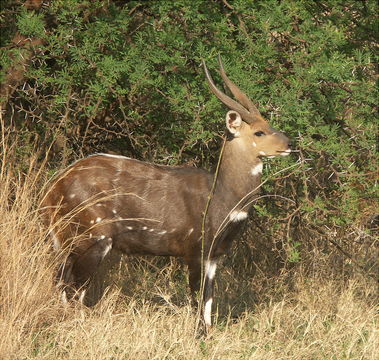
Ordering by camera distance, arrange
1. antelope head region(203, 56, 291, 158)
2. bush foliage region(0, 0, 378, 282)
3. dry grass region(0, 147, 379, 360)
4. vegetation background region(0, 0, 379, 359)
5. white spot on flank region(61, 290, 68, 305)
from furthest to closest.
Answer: bush foliage region(0, 0, 378, 282)
antelope head region(203, 56, 291, 158)
white spot on flank region(61, 290, 68, 305)
vegetation background region(0, 0, 379, 359)
dry grass region(0, 147, 379, 360)

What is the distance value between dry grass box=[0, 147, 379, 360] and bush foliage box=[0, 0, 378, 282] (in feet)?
2.23

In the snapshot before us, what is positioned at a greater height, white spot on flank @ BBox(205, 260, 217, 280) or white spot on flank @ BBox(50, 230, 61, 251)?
white spot on flank @ BBox(50, 230, 61, 251)

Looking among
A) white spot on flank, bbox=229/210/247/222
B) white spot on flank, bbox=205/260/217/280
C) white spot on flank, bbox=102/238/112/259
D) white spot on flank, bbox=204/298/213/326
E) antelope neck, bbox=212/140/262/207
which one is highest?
antelope neck, bbox=212/140/262/207

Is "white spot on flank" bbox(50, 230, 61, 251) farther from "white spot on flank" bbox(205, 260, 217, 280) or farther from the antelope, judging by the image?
"white spot on flank" bbox(205, 260, 217, 280)

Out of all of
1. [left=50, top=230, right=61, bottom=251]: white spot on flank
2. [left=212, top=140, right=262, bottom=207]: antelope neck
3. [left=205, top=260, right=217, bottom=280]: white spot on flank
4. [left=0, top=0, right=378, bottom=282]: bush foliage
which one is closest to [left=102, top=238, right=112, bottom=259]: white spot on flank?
[left=50, top=230, right=61, bottom=251]: white spot on flank

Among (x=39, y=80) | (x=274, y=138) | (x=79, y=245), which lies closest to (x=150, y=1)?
(x=39, y=80)

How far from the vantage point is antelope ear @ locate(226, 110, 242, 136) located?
6.21 metres

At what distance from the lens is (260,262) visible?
314 inches

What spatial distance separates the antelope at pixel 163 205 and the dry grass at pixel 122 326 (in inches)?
9.6

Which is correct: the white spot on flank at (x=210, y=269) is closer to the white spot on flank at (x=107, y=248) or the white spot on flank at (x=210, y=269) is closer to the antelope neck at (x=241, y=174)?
the antelope neck at (x=241, y=174)

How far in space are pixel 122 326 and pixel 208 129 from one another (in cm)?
183

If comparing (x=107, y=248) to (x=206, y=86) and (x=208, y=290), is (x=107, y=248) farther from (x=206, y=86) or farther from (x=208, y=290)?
(x=206, y=86)

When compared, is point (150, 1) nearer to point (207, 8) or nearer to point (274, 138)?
point (207, 8)

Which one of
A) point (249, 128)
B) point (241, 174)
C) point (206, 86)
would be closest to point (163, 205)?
point (241, 174)
